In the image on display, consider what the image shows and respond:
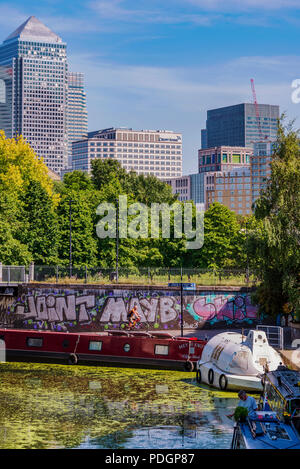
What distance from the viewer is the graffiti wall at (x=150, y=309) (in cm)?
6153

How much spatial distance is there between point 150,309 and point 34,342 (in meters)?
13.5

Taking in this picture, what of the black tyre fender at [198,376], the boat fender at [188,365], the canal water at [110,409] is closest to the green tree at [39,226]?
the canal water at [110,409]

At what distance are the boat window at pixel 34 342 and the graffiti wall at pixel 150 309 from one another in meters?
11.0

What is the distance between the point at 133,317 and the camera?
6009cm

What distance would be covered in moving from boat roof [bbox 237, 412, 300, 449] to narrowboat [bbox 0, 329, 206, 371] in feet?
70.8

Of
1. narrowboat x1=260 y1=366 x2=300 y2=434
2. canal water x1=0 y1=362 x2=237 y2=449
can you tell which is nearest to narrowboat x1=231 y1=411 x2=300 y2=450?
narrowboat x1=260 y1=366 x2=300 y2=434

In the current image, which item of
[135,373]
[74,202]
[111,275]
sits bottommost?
[135,373]

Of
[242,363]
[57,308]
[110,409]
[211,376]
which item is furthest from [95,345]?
[57,308]

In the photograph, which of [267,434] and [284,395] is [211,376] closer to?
[284,395]

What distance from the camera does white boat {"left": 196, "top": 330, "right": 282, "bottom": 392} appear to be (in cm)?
3797
